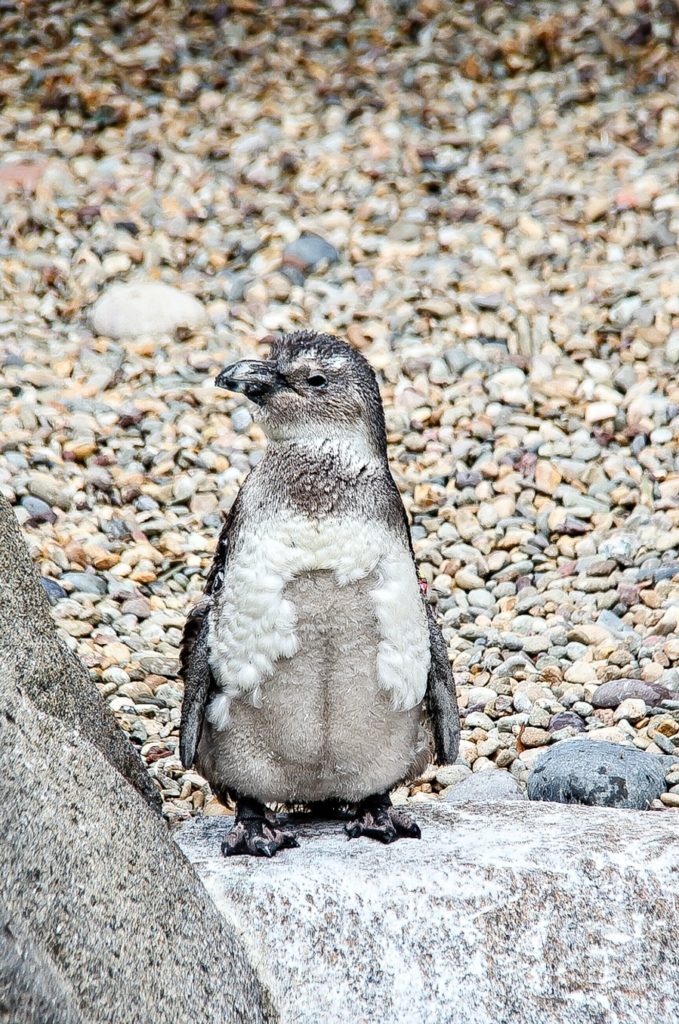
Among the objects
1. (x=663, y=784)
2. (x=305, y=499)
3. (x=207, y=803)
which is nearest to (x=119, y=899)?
(x=305, y=499)

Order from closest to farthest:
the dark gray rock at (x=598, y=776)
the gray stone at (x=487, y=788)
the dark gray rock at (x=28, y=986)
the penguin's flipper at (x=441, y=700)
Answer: the dark gray rock at (x=28, y=986), the penguin's flipper at (x=441, y=700), the dark gray rock at (x=598, y=776), the gray stone at (x=487, y=788)

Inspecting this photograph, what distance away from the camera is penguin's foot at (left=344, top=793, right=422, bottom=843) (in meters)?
4.14

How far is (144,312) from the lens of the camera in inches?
316

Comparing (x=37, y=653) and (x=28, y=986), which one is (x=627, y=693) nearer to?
(x=37, y=653)

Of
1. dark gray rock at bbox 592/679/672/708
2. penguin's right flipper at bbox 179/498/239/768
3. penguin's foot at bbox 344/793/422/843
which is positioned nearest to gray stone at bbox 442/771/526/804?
dark gray rock at bbox 592/679/672/708

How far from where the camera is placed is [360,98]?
33.0 ft

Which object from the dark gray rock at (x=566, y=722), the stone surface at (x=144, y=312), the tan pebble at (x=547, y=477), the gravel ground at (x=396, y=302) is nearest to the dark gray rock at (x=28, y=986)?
the gravel ground at (x=396, y=302)

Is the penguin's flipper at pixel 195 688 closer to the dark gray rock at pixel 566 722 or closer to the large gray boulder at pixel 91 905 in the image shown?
the large gray boulder at pixel 91 905

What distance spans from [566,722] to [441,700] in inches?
54.7

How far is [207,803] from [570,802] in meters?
1.28

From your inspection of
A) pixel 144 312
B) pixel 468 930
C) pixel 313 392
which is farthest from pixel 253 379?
pixel 144 312

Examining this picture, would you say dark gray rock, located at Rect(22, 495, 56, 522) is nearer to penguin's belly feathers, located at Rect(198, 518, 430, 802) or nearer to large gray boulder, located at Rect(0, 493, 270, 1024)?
penguin's belly feathers, located at Rect(198, 518, 430, 802)

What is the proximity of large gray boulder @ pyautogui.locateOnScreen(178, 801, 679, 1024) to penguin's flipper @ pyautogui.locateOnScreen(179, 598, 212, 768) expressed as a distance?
0.37 metres

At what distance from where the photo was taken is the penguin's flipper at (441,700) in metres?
4.32
